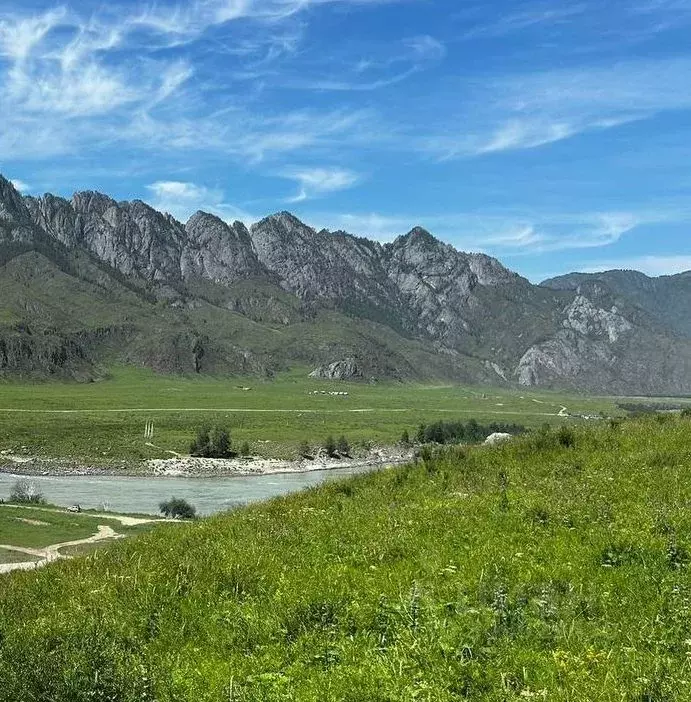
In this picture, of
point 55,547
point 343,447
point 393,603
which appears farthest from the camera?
point 343,447

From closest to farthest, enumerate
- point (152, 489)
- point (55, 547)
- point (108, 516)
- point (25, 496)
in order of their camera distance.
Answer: point (55, 547), point (108, 516), point (25, 496), point (152, 489)

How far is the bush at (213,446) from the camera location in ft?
474

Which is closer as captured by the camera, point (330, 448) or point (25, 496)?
point (25, 496)

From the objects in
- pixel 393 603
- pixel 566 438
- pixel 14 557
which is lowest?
pixel 14 557

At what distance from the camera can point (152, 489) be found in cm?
10919

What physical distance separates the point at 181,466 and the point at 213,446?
13.0m

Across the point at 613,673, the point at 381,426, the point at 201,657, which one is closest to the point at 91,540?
the point at 201,657

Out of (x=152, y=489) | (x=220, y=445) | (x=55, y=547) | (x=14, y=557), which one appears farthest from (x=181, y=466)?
(x=14, y=557)

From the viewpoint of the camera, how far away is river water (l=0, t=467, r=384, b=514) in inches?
3595

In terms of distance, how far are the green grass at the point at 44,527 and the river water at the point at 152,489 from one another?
16.6 meters

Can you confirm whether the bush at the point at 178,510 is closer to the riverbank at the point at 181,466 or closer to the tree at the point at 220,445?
the riverbank at the point at 181,466

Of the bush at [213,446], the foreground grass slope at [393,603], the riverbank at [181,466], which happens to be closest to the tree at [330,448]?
the riverbank at [181,466]

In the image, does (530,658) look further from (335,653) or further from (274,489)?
(274,489)

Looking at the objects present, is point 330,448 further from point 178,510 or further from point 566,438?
point 566,438
